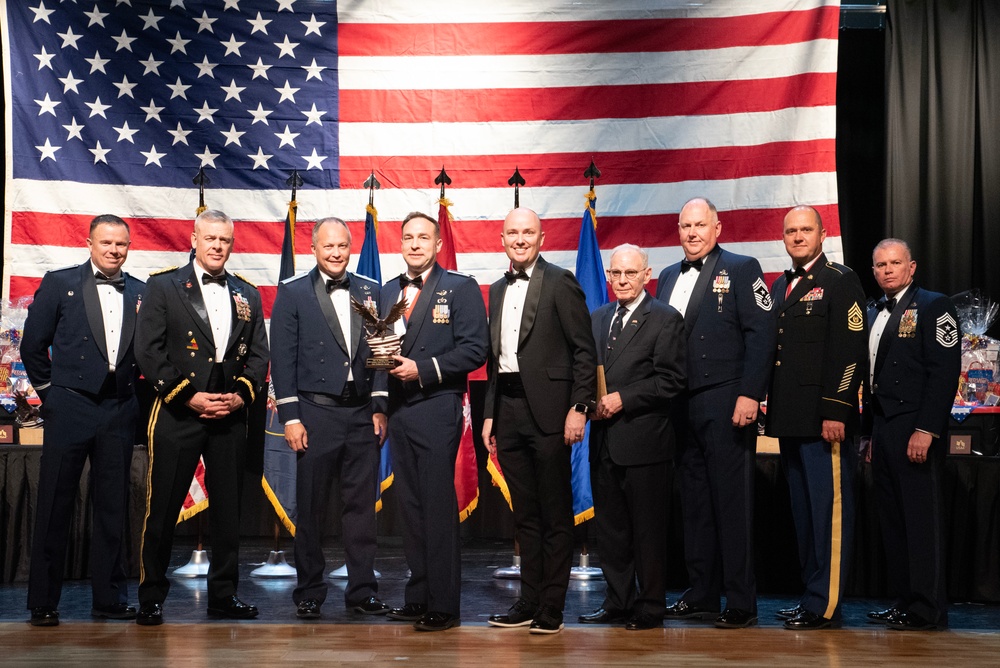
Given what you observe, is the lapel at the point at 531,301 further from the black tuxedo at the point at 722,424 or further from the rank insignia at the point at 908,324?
the rank insignia at the point at 908,324

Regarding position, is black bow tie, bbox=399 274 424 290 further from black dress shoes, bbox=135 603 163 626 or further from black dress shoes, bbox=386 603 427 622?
black dress shoes, bbox=135 603 163 626

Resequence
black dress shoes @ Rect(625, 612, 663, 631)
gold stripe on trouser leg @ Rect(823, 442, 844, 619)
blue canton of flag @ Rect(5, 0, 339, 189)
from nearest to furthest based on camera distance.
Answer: black dress shoes @ Rect(625, 612, 663, 631) < gold stripe on trouser leg @ Rect(823, 442, 844, 619) < blue canton of flag @ Rect(5, 0, 339, 189)

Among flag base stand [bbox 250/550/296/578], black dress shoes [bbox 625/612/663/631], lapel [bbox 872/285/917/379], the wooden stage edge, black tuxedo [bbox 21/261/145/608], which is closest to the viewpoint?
the wooden stage edge

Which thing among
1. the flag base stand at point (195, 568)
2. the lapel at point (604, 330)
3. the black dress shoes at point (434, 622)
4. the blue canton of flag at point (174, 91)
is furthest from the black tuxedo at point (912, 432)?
the blue canton of flag at point (174, 91)

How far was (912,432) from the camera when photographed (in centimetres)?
451

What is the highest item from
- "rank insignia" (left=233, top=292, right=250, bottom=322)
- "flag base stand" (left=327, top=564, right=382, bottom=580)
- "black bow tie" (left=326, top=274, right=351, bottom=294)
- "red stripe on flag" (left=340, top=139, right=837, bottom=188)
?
"red stripe on flag" (left=340, top=139, right=837, bottom=188)

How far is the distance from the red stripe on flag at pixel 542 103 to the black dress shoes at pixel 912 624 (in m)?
3.59

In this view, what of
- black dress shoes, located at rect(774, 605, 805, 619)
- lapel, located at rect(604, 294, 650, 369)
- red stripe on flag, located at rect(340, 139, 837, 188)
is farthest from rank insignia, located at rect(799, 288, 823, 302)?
red stripe on flag, located at rect(340, 139, 837, 188)

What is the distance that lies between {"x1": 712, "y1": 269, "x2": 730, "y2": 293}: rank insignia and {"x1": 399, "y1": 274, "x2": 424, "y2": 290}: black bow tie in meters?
1.31

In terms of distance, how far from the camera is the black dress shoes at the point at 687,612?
4457mm

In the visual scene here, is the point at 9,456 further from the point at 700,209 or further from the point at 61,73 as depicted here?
the point at 700,209

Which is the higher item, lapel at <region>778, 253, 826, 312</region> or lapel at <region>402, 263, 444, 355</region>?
lapel at <region>778, 253, 826, 312</region>

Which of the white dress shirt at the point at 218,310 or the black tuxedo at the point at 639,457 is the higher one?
the white dress shirt at the point at 218,310

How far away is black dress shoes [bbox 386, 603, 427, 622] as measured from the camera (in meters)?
4.35
